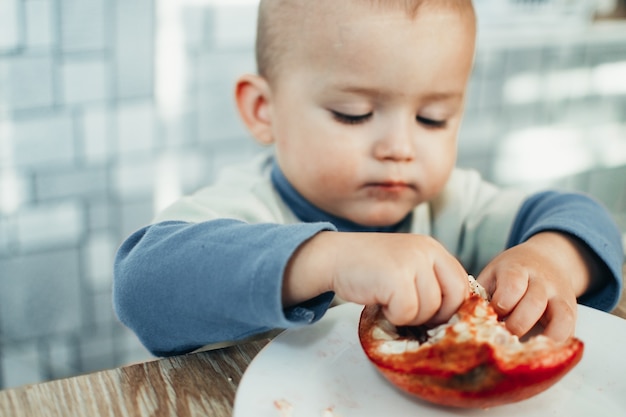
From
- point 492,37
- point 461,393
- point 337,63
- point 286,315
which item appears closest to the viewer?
point 461,393

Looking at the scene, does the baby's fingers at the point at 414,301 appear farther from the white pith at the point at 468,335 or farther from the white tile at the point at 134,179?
the white tile at the point at 134,179

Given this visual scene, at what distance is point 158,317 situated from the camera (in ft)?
2.42

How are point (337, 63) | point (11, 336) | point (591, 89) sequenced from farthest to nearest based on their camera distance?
point (591, 89), point (11, 336), point (337, 63)

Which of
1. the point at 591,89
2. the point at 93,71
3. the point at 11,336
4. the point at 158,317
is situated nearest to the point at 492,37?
the point at 591,89

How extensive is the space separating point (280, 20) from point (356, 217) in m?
0.26

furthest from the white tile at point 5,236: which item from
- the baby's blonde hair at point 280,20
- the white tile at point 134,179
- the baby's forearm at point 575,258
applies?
the baby's forearm at point 575,258

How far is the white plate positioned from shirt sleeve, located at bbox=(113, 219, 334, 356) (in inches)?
1.0

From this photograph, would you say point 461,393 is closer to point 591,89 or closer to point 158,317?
point 158,317

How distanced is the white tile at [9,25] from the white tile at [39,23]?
2cm

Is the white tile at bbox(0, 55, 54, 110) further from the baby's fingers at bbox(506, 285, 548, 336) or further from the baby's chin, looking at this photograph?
the baby's fingers at bbox(506, 285, 548, 336)

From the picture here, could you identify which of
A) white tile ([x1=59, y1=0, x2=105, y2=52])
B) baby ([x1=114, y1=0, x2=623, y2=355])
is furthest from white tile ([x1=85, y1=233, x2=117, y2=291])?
baby ([x1=114, y1=0, x2=623, y2=355])

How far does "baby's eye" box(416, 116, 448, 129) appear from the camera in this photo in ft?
3.05

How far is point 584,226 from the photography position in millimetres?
900

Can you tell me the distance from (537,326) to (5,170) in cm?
128
